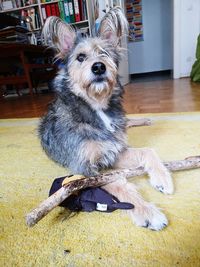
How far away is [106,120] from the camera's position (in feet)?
3.87

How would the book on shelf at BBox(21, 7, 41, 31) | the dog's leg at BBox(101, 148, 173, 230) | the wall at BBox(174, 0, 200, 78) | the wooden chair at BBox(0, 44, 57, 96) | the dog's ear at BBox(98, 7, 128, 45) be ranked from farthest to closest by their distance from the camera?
the book on shelf at BBox(21, 7, 41, 31)
the wall at BBox(174, 0, 200, 78)
the wooden chair at BBox(0, 44, 57, 96)
the dog's ear at BBox(98, 7, 128, 45)
the dog's leg at BBox(101, 148, 173, 230)

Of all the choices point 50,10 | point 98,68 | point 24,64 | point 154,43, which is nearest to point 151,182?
point 98,68

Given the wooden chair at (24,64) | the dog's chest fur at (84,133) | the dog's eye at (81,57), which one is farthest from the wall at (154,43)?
the dog's chest fur at (84,133)

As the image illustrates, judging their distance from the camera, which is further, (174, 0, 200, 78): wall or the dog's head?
(174, 0, 200, 78): wall

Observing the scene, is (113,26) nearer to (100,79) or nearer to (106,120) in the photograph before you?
(100,79)

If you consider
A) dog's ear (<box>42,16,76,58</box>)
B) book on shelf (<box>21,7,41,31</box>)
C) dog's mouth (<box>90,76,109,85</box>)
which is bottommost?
dog's mouth (<box>90,76,109,85</box>)

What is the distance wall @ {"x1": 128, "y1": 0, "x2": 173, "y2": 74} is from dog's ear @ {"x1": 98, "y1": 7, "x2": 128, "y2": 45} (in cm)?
462

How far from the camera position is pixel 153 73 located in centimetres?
662

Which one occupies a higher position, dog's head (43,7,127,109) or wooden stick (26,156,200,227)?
dog's head (43,7,127,109)

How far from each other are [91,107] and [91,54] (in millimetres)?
300

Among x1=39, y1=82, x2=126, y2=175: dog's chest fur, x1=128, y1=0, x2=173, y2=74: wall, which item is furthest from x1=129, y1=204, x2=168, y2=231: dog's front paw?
x1=128, y1=0, x2=173, y2=74: wall

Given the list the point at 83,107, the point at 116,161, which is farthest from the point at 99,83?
the point at 116,161

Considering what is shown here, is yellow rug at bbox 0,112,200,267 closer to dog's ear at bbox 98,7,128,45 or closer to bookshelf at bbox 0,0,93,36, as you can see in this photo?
dog's ear at bbox 98,7,128,45

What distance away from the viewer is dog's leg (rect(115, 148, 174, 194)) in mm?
949
